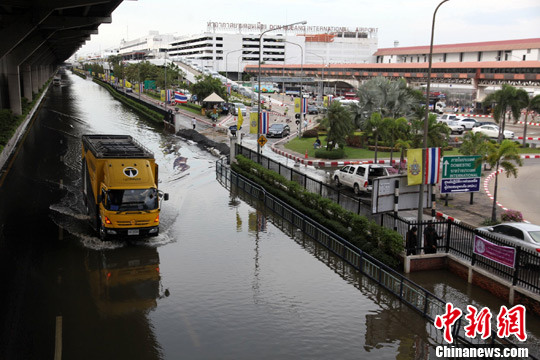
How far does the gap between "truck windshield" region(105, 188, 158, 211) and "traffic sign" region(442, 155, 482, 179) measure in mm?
11596

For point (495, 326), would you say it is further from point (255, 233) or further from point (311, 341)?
point (255, 233)

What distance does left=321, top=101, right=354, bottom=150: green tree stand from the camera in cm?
3722

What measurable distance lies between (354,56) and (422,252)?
172052 mm

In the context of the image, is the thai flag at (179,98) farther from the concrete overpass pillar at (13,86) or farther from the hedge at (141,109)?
the concrete overpass pillar at (13,86)

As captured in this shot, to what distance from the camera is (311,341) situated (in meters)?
12.4

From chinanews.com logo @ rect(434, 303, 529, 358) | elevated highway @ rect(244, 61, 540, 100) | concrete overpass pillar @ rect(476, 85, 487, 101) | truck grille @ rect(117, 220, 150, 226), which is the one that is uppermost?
elevated highway @ rect(244, 61, 540, 100)

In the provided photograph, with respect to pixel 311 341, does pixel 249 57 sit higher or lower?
higher

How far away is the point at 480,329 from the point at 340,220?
9.30m

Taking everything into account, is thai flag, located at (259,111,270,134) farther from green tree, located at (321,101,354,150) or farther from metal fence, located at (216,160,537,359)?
metal fence, located at (216,160,537,359)

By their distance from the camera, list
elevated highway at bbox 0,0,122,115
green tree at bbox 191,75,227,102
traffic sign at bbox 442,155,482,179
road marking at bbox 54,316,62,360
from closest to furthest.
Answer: road marking at bbox 54,316,62,360 < traffic sign at bbox 442,155,482,179 < elevated highway at bbox 0,0,122,115 < green tree at bbox 191,75,227,102

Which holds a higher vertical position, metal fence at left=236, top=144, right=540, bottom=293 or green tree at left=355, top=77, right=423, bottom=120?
green tree at left=355, top=77, right=423, bottom=120

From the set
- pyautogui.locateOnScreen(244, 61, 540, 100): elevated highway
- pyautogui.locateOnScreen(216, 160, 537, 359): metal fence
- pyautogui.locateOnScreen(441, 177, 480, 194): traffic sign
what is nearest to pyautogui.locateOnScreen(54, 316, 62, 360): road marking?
pyautogui.locateOnScreen(216, 160, 537, 359): metal fence

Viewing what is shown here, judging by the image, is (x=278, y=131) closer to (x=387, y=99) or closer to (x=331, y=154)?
(x=331, y=154)

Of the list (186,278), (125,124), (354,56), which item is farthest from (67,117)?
(354,56)
